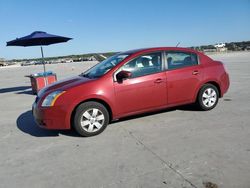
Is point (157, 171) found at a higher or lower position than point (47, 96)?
lower

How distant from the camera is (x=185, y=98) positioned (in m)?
6.01

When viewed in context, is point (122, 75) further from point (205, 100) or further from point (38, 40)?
point (38, 40)

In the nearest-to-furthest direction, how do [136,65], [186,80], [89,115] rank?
1. [89,115]
2. [136,65]
3. [186,80]

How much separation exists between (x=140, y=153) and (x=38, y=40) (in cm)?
849

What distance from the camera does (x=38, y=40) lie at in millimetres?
11031

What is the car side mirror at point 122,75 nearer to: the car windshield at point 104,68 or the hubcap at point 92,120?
the car windshield at point 104,68

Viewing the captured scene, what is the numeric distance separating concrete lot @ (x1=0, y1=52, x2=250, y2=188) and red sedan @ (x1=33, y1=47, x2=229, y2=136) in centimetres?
→ 32

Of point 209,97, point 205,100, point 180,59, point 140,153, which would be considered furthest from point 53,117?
point 209,97

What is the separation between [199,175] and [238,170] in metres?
0.50

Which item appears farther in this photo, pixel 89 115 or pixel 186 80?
pixel 186 80

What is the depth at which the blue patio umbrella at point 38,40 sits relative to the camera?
A: 1052 cm

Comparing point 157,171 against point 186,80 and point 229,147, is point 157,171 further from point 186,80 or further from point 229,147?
point 186,80

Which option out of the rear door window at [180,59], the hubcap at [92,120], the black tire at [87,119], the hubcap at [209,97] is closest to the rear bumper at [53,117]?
the black tire at [87,119]

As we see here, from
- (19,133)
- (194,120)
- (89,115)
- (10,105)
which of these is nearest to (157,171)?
(89,115)
